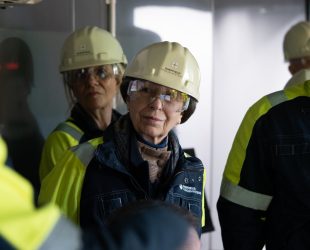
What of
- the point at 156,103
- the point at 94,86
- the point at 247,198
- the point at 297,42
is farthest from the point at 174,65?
the point at 297,42

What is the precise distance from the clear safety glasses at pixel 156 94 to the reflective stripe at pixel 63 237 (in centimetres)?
109

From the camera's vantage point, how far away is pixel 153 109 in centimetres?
165

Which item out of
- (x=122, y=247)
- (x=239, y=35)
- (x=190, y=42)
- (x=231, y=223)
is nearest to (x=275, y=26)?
(x=239, y=35)

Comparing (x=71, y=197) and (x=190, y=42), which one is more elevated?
(x=190, y=42)

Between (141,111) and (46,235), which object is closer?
(46,235)

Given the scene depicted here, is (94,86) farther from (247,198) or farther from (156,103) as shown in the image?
(247,198)

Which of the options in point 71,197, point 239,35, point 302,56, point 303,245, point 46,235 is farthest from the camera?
point 239,35

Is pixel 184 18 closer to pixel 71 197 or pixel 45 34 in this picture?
pixel 45 34

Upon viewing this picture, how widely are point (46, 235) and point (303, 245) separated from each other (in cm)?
138

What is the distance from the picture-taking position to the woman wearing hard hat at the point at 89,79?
7.42 ft

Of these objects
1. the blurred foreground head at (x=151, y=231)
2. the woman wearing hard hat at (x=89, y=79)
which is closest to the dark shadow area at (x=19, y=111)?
the woman wearing hard hat at (x=89, y=79)

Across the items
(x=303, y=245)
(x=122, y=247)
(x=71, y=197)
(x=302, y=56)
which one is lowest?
(x=303, y=245)

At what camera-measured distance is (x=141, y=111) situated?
166 cm

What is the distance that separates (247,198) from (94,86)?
85cm
